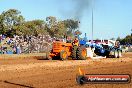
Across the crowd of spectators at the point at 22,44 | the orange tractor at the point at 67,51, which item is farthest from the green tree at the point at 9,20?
the orange tractor at the point at 67,51

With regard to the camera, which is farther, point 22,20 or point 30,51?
point 22,20

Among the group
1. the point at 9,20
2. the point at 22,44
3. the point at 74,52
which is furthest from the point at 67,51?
the point at 9,20

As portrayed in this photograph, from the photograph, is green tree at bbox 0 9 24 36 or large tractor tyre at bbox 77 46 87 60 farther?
green tree at bbox 0 9 24 36

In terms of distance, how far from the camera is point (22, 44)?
36.9m

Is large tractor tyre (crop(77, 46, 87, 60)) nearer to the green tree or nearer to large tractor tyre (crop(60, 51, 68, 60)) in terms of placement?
large tractor tyre (crop(60, 51, 68, 60))

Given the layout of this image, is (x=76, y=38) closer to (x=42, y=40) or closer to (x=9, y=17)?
(x=42, y=40)

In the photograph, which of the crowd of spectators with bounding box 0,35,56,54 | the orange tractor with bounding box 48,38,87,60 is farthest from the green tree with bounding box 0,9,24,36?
the orange tractor with bounding box 48,38,87,60

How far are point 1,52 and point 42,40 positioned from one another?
892 cm

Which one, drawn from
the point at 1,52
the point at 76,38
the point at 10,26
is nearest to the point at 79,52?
the point at 76,38

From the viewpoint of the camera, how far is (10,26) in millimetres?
58938

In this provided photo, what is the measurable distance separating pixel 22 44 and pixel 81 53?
48.3 feet

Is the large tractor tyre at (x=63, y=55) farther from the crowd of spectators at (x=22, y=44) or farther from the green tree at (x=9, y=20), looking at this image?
the green tree at (x=9, y=20)

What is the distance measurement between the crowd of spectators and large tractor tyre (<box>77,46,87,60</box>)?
9463 millimetres

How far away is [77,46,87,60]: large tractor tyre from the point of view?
23125 mm
